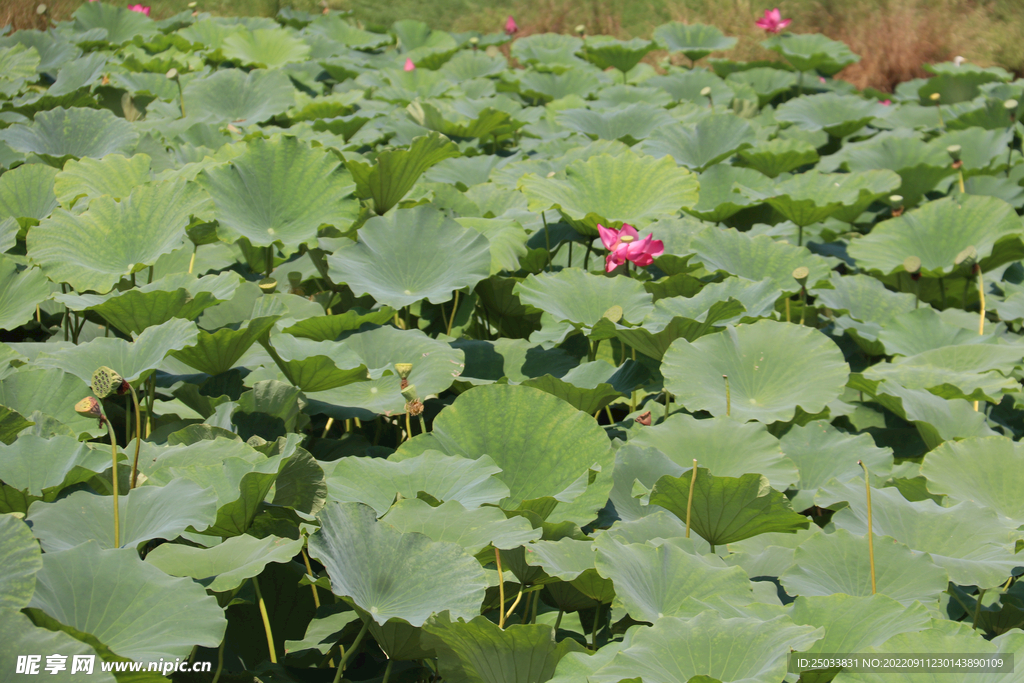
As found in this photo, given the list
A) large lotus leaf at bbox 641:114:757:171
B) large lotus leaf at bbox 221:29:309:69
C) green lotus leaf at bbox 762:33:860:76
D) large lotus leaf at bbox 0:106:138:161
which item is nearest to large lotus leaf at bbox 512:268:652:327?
large lotus leaf at bbox 641:114:757:171

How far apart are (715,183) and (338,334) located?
4.10ft

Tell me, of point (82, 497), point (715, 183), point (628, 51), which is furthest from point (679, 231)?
point (628, 51)

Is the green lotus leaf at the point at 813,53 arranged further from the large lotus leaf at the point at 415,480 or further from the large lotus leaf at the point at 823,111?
the large lotus leaf at the point at 415,480

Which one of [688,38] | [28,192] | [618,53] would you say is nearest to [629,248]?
[28,192]

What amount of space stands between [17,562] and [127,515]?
0.16 metres

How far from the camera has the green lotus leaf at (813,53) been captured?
3.60 meters

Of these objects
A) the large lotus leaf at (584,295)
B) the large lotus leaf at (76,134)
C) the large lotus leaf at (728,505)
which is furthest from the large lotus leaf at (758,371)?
the large lotus leaf at (76,134)

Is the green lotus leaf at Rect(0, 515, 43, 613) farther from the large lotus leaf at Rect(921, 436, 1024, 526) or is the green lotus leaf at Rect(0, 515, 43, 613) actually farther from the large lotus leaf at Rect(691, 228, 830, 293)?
the large lotus leaf at Rect(691, 228, 830, 293)

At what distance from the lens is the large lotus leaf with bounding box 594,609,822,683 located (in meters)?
0.80

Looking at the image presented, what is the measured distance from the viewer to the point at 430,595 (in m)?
0.88

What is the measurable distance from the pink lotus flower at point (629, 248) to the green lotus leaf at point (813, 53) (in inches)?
94.1

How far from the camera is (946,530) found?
3.53 feet

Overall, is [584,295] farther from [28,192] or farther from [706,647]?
[28,192]

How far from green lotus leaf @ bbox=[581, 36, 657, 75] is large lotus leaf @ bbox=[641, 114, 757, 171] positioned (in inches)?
49.1
